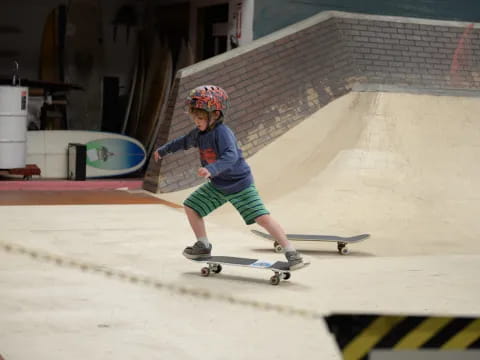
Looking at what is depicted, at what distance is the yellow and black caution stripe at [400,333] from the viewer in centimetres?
209

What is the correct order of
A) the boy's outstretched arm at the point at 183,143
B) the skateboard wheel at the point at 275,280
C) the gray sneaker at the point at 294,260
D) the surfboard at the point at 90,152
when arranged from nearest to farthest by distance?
the skateboard wheel at the point at 275,280, the gray sneaker at the point at 294,260, the boy's outstretched arm at the point at 183,143, the surfboard at the point at 90,152

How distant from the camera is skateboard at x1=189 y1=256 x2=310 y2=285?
21.0 ft

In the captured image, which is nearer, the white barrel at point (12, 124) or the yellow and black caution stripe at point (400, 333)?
the yellow and black caution stripe at point (400, 333)

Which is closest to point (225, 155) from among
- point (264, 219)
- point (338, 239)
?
point (264, 219)

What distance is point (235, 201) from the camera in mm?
6680

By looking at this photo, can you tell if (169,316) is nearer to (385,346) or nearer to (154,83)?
(385,346)

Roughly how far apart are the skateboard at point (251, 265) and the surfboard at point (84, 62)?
35.3 ft

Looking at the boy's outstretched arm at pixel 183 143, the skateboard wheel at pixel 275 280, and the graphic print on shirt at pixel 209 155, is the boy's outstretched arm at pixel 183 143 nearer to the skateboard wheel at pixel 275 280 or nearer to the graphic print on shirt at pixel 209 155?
the graphic print on shirt at pixel 209 155

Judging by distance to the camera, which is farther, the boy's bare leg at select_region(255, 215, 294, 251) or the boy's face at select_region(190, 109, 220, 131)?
the boy's face at select_region(190, 109, 220, 131)

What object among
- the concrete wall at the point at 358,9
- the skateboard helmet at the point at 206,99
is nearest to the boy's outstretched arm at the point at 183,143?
the skateboard helmet at the point at 206,99

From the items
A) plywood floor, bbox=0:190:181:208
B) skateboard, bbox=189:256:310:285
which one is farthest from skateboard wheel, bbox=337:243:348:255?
plywood floor, bbox=0:190:181:208

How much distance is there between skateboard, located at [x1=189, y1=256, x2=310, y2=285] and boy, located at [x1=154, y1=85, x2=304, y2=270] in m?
0.07

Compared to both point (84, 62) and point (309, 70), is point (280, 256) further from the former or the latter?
point (84, 62)

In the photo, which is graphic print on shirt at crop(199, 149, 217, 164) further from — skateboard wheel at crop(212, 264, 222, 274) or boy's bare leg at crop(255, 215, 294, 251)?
skateboard wheel at crop(212, 264, 222, 274)
